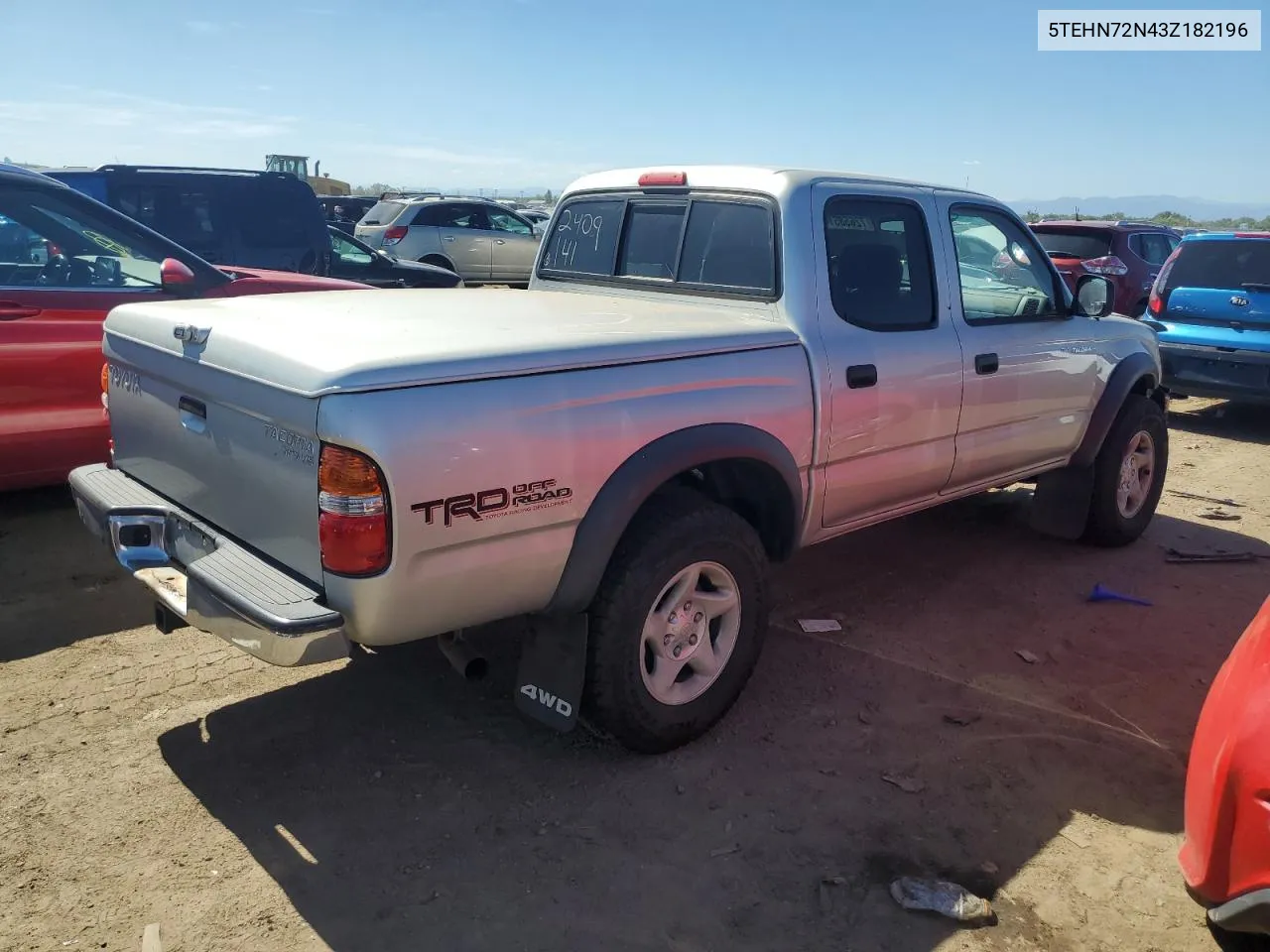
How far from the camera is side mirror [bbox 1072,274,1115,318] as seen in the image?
17.0ft

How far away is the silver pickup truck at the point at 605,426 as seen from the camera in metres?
2.63

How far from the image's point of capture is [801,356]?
3.66 meters

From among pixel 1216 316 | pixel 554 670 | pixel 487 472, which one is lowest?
pixel 554 670

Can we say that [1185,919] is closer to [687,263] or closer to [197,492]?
[687,263]

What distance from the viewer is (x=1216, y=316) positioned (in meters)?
9.07

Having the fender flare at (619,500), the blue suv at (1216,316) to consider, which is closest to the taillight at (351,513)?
the fender flare at (619,500)

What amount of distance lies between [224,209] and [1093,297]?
326 inches

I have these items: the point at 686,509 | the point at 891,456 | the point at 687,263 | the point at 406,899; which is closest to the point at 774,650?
the point at 891,456

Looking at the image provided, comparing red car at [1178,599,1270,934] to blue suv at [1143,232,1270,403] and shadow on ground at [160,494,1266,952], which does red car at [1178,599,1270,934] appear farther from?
blue suv at [1143,232,1270,403]

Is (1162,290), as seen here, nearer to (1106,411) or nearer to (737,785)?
(1106,411)

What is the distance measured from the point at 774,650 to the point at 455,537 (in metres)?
2.04

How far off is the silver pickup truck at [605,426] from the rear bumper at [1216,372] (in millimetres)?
4778

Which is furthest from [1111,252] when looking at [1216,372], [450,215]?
[450,215]

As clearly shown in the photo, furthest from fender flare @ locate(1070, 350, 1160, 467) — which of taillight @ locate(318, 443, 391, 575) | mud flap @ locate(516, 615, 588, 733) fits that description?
taillight @ locate(318, 443, 391, 575)
